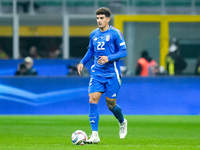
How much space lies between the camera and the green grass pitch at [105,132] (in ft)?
37.6

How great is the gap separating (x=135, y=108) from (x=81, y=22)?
37.6 ft

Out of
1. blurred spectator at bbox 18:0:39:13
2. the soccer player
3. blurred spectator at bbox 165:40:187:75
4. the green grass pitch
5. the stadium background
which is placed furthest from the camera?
blurred spectator at bbox 18:0:39:13

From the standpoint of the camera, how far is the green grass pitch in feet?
37.6

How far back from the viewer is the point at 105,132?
14602 mm

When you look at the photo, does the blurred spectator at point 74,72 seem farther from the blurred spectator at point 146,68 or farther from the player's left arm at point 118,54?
the player's left arm at point 118,54

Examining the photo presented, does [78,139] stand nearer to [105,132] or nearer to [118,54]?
[118,54]

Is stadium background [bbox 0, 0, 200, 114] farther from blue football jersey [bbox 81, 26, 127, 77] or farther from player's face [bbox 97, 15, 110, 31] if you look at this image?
player's face [bbox 97, 15, 110, 31]

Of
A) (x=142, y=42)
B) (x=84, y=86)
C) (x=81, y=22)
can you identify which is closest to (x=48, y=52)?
(x=81, y=22)

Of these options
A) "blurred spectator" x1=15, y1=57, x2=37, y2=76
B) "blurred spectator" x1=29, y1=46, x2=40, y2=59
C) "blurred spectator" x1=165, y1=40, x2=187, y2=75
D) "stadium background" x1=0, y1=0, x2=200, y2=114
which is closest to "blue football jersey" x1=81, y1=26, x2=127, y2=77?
"blurred spectator" x1=15, y1=57, x2=37, y2=76

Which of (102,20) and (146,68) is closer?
(102,20)

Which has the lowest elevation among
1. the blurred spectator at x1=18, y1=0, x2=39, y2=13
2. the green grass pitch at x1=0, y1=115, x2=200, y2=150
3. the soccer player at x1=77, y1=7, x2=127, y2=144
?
the green grass pitch at x1=0, y1=115, x2=200, y2=150

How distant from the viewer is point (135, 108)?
19844mm

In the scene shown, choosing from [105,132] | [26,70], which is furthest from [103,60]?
[26,70]

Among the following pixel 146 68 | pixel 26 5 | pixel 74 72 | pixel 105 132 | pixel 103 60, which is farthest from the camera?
pixel 26 5
